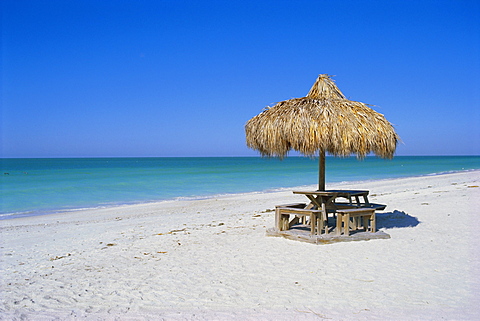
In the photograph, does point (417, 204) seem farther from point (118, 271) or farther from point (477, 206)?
point (118, 271)

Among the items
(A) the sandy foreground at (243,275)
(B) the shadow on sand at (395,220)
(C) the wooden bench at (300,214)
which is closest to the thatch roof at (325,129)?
(C) the wooden bench at (300,214)

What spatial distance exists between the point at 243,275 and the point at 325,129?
2595mm

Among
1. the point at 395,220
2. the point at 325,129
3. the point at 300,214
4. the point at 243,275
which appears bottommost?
the point at 243,275

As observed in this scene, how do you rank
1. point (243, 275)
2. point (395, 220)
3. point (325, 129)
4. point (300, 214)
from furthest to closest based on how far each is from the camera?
1. point (395, 220)
2. point (300, 214)
3. point (325, 129)
4. point (243, 275)

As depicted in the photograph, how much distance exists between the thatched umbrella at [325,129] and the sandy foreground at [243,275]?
1.50 m

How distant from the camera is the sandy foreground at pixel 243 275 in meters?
3.81

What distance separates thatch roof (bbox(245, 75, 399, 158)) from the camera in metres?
6.17

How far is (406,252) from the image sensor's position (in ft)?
19.0

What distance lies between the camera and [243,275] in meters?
4.87

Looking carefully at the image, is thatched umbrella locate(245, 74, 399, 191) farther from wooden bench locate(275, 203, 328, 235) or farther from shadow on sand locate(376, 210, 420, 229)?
shadow on sand locate(376, 210, 420, 229)

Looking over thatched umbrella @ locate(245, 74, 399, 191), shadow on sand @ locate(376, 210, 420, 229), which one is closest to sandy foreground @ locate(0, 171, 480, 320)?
shadow on sand @ locate(376, 210, 420, 229)

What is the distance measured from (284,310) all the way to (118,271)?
2508 millimetres

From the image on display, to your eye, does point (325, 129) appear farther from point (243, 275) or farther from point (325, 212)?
point (243, 275)

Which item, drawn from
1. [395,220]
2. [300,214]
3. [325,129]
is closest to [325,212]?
[300,214]
